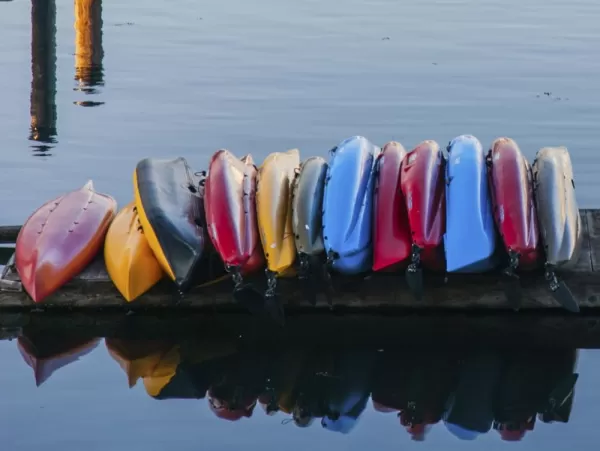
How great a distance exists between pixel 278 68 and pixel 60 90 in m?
2.92

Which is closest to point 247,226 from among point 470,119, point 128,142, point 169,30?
point 128,142

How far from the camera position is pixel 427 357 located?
26.8 ft

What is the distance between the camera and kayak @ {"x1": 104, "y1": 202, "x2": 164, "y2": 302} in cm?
845

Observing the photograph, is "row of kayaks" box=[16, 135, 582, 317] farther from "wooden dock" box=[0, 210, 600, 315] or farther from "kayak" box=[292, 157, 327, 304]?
"wooden dock" box=[0, 210, 600, 315]

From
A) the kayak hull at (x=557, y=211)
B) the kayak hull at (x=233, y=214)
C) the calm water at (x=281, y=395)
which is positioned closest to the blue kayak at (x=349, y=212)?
the kayak hull at (x=233, y=214)

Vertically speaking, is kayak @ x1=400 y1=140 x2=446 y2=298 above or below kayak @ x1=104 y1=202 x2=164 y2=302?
above

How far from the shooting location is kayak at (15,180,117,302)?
8539mm

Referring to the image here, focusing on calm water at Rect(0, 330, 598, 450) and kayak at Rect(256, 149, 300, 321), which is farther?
kayak at Rect(256, 149, 300, 321)

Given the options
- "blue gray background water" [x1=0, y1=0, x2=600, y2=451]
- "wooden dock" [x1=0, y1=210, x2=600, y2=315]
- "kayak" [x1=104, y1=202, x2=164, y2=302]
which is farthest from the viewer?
"wooden dock" [x1=0, y1=210, x2=600, y2=315]

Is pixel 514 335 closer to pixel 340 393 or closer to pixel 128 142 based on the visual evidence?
pixel 340 393

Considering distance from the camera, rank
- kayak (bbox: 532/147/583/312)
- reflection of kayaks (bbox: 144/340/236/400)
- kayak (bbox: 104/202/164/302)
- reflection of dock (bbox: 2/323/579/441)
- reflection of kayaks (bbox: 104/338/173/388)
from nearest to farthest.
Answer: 1. reflection of dock (bbox: 2/323/579/441)
2. reflection of kayaks (bbox: 144/340/236/400)
3. reflection of kayaks (bbox: 104/338/173/388)
4. kayak (bbox: 532/147/583/312)
5. kayak (bbox: 104/202/164/302)

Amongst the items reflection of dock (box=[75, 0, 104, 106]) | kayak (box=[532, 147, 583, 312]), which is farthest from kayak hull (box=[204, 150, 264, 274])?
reflection of dock (box=[75, 0, 104, 106])

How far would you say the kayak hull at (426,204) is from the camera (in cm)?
831

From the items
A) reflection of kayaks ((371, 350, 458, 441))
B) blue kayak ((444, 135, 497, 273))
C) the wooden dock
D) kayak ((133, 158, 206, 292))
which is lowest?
reflection of kayaks ((371, 350, 458, 441))
